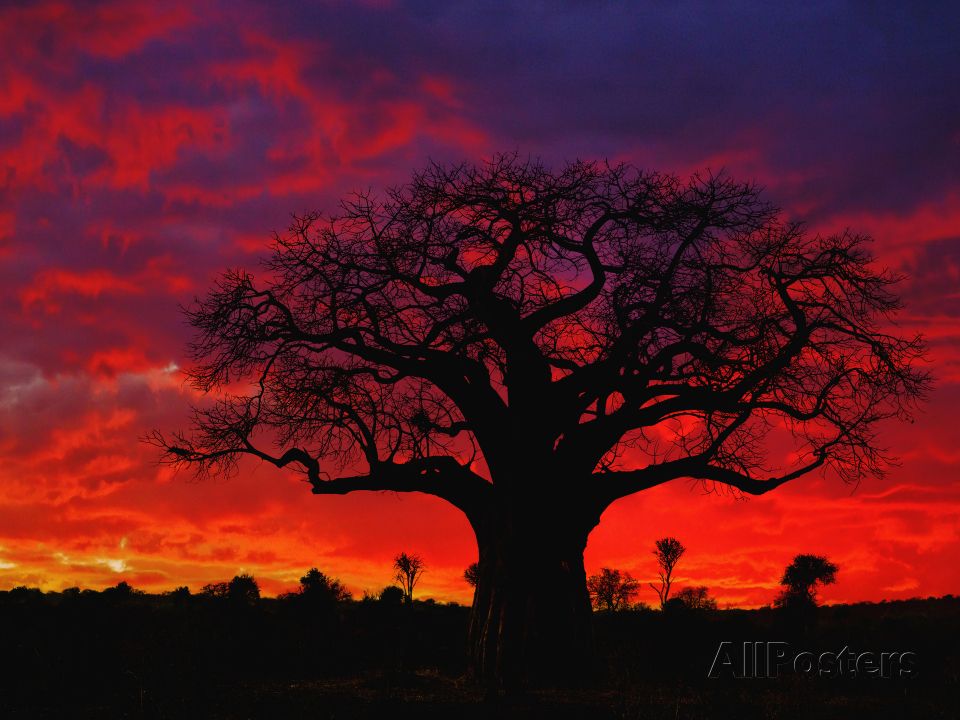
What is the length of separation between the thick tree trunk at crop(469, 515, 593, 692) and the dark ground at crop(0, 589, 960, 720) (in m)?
0.49

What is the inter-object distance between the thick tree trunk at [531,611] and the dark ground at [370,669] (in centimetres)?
49

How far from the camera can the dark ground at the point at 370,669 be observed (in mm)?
13984

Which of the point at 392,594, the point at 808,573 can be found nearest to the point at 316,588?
the point at 392,594

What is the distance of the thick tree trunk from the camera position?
15.9 meters

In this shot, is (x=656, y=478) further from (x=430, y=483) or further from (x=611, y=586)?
(x=611, y=586)

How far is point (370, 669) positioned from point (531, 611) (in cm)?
547

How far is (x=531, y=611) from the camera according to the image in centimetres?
1600

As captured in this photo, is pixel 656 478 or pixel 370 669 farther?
pixel 370 669

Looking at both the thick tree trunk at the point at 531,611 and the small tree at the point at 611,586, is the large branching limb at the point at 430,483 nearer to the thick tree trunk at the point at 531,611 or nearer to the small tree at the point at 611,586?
the thick tree trunk at the point at 531,611

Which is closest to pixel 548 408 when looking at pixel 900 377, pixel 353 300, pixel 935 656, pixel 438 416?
pixel 438 416

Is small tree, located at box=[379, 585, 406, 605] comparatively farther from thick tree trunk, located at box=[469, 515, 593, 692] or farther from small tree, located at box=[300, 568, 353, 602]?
thick tree trunk, located at box=[469, 515, 593, 692]
